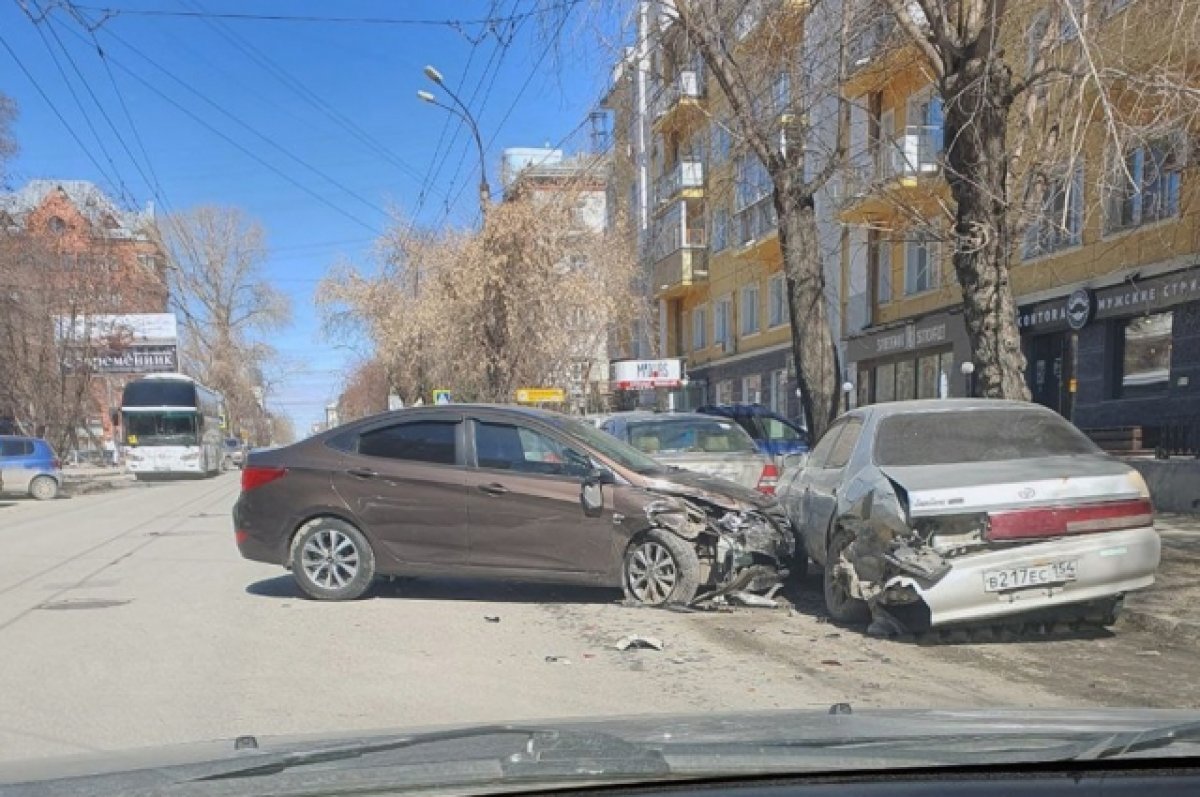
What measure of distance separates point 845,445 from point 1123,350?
1134 cm

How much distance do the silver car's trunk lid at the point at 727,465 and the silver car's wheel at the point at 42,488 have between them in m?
21.0

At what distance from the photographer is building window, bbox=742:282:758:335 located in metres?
31.5

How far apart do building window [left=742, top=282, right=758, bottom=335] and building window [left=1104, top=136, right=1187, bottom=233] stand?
52.6ft

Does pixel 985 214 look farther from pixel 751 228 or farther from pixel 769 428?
pixel 751 228

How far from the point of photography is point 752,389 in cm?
3216

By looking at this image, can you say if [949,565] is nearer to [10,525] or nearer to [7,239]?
[10,525]

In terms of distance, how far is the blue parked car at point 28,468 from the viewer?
80.2 ft

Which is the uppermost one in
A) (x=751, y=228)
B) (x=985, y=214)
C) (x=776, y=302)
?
(x=751, y=228)

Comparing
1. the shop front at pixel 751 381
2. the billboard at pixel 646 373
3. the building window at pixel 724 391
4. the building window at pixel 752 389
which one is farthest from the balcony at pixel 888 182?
the building window at pixel 724 391

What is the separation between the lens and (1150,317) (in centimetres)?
1569

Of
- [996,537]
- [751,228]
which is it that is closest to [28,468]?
[751,228]

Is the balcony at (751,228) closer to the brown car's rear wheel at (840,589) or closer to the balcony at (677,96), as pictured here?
the balcony at (677,96)

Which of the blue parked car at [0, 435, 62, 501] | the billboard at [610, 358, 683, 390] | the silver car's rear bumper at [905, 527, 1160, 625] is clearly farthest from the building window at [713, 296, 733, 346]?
the silver car's rear bumper at [905, 527, 1160, 625]

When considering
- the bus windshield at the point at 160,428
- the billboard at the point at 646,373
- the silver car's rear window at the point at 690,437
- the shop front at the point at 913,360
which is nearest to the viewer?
the silver car's rear window at the point at 690,437
